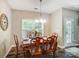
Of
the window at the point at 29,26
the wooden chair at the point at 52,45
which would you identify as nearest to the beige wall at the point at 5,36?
the window at the point at 29,26

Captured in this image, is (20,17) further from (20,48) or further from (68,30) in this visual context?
(68,30)

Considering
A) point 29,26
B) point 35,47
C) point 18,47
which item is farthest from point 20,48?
point 29,26

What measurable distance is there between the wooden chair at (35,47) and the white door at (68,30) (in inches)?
20.9

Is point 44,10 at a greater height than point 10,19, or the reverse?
point 44,10

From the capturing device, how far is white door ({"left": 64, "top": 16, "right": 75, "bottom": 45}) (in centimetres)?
183

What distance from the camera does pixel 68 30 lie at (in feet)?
6.09

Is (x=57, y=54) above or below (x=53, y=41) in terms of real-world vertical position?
below

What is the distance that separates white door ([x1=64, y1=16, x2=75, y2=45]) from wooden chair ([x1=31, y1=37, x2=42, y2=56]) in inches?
20.9

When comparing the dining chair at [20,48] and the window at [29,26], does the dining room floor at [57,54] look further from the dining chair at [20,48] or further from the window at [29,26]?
the window at [29,26]

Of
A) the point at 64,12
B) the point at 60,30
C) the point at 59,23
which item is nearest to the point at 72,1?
→ the point at 64,12

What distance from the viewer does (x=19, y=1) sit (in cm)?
175

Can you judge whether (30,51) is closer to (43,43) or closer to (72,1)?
(43,43)

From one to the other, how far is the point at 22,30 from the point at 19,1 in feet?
1.80

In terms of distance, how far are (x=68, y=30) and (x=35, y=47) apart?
74 cm
